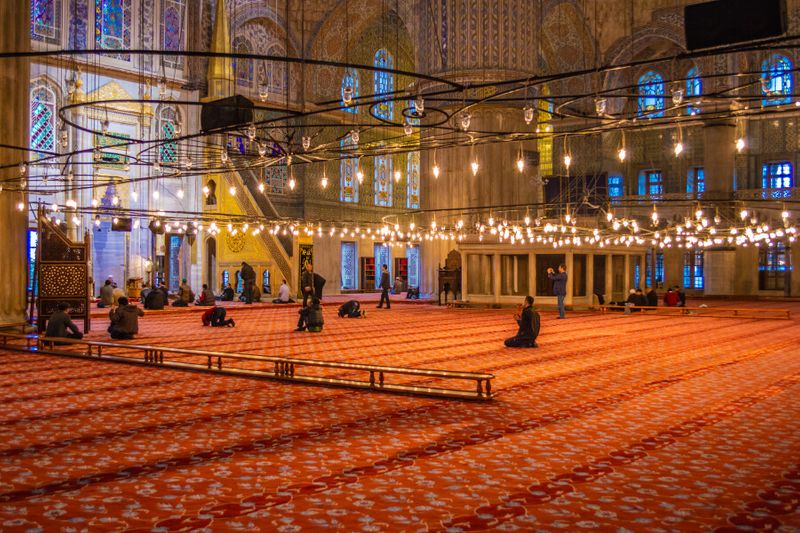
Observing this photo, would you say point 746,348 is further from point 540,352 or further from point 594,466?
point 594,466

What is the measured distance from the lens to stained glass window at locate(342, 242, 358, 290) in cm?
2456

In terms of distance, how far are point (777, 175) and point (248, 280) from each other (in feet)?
47.7

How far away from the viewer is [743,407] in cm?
520

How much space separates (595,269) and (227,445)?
13664 mm

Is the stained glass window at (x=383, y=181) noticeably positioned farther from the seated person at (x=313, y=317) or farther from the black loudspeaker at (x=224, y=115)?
the black loudspeaker at (x=224, y=115)

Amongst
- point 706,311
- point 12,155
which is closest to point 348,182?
point 706,311

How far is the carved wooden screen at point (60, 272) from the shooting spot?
10.5m

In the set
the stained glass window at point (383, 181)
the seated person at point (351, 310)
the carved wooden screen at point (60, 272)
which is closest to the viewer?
the carved wooden screen at point (60, 272)

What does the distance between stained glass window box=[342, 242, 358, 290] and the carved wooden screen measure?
45.7 feet

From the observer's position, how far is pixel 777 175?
22531mm

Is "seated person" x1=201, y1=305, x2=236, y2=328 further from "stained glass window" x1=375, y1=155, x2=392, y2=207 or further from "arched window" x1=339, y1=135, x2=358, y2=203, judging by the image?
"stained glass window" x1=375, y1=155, x2=392, y2=207

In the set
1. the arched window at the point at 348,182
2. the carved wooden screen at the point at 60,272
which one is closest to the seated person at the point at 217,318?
the carved wooden screen at the point at 60,272

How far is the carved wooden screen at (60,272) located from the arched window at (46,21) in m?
8.52

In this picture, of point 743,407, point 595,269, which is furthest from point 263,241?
point 743,407
